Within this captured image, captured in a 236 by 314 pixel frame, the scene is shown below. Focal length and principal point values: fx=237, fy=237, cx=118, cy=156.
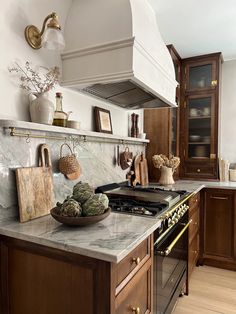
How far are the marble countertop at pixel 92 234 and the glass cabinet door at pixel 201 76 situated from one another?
7.89 feet

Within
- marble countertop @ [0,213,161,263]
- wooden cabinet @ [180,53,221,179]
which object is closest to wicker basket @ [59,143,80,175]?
marble countertop @ [0,213,161,263]

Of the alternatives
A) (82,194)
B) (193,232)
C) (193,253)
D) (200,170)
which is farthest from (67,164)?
(200,170)

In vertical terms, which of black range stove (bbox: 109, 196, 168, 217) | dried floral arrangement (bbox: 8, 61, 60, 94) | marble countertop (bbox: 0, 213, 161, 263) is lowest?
marble countertop (bbox: 0, 213, 161, 263)

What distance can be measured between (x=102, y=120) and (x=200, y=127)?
1748mm

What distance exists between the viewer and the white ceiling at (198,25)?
2020 millimetres

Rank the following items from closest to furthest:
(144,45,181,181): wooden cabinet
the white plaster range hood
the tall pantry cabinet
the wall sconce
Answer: the wall sconce → the white plaster range hood → (144,45,181,181): wooden cabinet → the tall pantry cabinet

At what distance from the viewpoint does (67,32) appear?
5.28 feet

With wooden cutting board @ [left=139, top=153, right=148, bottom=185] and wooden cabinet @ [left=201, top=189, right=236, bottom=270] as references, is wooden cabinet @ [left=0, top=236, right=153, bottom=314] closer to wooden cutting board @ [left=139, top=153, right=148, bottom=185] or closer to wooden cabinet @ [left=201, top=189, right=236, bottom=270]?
wooden cutting board @ [left=139, top=153, right=148, bottom=185]

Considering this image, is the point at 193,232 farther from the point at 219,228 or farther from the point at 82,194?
the point at 82,194

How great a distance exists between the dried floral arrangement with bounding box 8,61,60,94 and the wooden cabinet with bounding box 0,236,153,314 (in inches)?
32.9

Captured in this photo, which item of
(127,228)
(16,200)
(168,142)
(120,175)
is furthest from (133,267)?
(168,142)

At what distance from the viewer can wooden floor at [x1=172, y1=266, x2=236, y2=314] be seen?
2.01 m

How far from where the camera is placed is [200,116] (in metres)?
3.20

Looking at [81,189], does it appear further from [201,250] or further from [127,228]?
[201,250]
